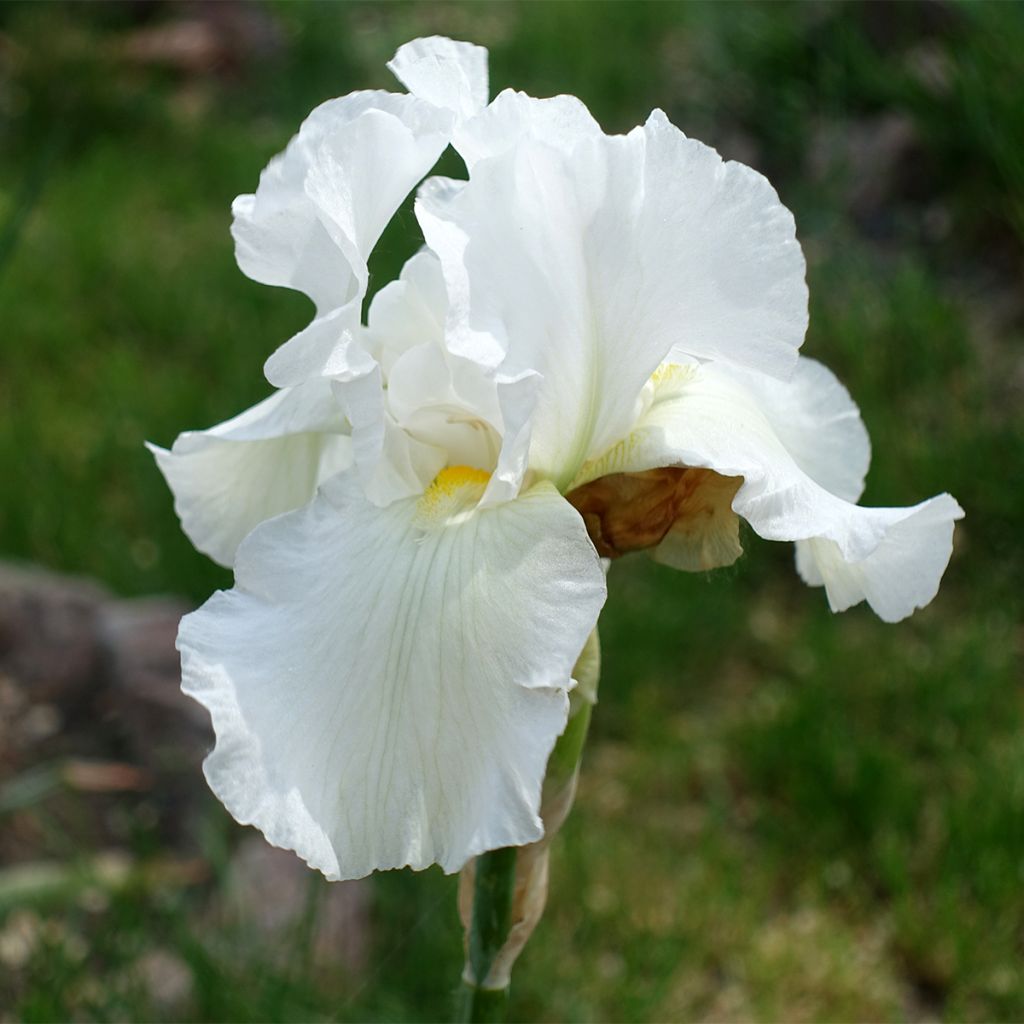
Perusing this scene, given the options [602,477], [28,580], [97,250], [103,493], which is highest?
[602,477]

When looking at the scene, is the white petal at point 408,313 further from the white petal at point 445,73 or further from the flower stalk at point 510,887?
the flower stalk at point 510,887

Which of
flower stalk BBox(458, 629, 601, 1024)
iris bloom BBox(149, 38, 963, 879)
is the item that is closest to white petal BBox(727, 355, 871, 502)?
iris bloom BBox(149, 38, 963, 879)

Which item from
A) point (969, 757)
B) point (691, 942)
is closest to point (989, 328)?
point (969, 757)

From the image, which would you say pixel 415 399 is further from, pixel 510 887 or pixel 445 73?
pixel 510 887

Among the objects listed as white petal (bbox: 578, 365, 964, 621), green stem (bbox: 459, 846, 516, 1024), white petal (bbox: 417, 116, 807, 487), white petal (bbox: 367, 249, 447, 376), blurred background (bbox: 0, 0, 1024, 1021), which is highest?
white petal (bbox: 417, 116, 807, 487)

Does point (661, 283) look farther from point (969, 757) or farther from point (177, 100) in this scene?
point (177, 100)

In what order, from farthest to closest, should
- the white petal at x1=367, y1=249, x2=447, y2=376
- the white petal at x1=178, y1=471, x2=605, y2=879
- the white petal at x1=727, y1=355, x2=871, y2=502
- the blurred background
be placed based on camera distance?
the blurred background < the white petal at x1=727, y1=355, x2=871, y2=502 < the white petal at x1=367, y1=249, x2=447, y2=376 < the white petal at x1=178, y1=471, x2=605, y2=879

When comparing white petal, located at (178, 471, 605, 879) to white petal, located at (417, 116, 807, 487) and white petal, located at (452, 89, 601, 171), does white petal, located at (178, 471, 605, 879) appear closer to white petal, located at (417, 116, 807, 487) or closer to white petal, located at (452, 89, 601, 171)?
white petal, located at (417, 116, 807, 487)

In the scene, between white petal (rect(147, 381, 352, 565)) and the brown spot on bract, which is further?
white petal (rect(147, 381, 352, 565))
